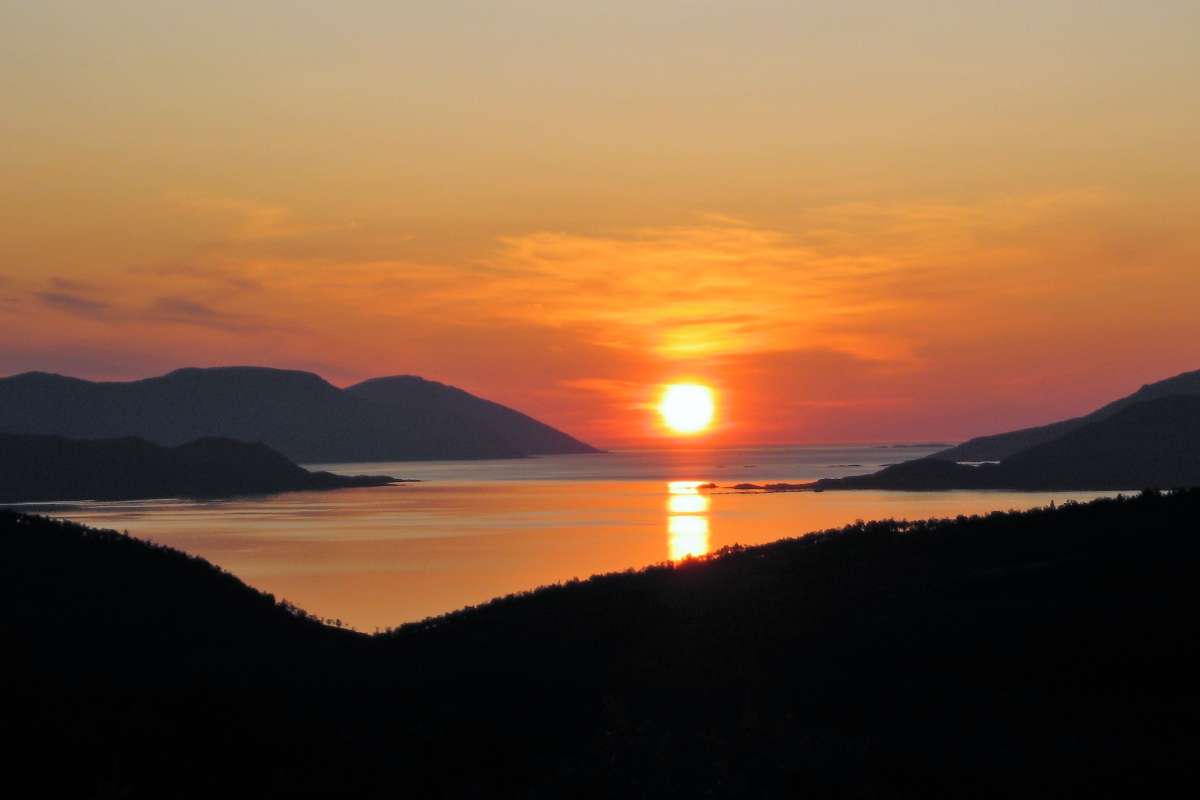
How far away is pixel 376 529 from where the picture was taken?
370 feet

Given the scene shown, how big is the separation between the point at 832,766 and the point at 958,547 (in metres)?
16.8

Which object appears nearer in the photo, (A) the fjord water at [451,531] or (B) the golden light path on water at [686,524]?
(A) the fjord water at [451,531]

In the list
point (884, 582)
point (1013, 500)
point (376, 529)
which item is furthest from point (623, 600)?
point (1013, 500)

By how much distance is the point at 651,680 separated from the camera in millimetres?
21984

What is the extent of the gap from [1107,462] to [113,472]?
128639 millimetres

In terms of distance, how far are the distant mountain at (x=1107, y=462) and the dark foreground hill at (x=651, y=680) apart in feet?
369

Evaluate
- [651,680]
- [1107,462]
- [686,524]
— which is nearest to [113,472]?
[686,524]

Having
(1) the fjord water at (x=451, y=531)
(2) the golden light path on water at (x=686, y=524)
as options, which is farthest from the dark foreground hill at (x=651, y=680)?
(2) the golden light path on water at (x=686, y=524)

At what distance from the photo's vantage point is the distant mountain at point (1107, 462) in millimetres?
137375

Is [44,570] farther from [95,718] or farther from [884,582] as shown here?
[884,582]

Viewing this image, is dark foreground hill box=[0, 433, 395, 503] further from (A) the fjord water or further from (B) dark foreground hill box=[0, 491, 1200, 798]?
(B) dark foreground hill box=[0, 491, 1200, 798]

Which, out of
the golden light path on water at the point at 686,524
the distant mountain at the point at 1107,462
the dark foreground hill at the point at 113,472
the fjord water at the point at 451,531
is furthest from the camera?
the dark foreground hill at the point at 113,472

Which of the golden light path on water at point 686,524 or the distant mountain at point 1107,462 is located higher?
the distant mountain at point 1107,462

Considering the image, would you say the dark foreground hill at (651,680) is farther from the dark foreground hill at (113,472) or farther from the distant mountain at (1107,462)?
the dark foreground hill at (113,472)
